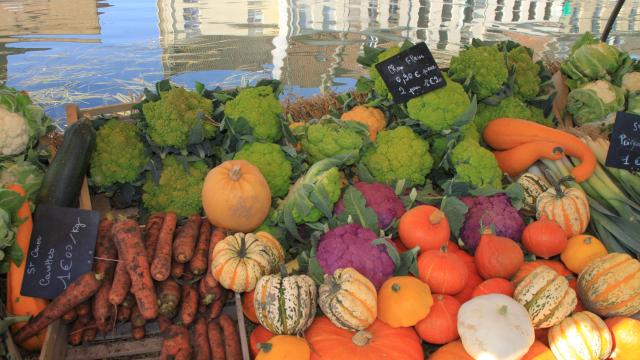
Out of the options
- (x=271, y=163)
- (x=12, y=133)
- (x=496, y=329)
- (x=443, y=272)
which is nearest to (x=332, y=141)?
(x=271, y=163)

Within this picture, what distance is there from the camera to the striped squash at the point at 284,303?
1.66 meters

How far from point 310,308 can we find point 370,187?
767 mm

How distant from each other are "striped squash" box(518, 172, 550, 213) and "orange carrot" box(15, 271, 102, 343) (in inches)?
84.1

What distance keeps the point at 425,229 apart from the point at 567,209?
0.77 metres

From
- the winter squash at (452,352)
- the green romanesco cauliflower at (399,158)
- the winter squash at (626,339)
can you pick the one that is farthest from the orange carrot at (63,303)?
the winter squash at (626,339)

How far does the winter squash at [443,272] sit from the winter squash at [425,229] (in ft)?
0.34

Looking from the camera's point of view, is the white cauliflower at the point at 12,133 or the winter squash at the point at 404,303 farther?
the white cauliflower at the point at 12,133

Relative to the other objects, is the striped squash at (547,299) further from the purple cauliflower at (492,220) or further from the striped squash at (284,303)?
the striped squash at (284,303)

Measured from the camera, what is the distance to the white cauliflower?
235 cm

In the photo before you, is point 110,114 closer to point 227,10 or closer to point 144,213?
point 144,213

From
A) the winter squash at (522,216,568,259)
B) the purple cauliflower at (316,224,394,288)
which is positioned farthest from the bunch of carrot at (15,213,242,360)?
Result: the winter squash at (522,216,568,259)

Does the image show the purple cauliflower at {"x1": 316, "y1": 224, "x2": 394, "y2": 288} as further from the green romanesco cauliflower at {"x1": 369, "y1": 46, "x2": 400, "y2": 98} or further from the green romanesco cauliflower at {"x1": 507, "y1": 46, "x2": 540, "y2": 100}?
the green romanesco cauliflower at {"x1": 507, "y1": 46, "x2": 540, "y2": 100}

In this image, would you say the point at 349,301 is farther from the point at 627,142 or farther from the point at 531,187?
the point at 627,142

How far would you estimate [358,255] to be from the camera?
191cm
